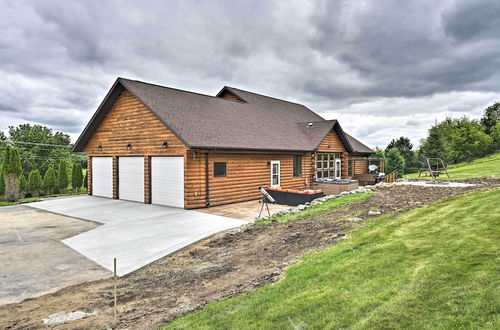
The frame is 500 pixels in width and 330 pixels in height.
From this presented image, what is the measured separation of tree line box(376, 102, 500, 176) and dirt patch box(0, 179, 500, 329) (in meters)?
23.1

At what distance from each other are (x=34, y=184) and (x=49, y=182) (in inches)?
41.4

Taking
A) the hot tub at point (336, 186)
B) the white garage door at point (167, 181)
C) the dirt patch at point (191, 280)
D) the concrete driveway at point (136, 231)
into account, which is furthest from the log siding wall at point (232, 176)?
the dirt patch at point (191, 280)

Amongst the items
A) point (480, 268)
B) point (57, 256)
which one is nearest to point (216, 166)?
point (57, 256)

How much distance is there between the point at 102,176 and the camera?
1812 cm

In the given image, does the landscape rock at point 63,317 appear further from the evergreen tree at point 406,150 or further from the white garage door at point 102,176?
the evergreen tree at point 406,150

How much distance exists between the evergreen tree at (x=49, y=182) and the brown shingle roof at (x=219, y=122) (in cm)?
753

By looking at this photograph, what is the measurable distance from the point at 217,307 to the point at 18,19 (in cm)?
1753

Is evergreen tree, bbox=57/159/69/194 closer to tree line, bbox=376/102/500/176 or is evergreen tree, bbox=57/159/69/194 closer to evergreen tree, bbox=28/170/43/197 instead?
evergreen tree, bbox=28/170/43/197

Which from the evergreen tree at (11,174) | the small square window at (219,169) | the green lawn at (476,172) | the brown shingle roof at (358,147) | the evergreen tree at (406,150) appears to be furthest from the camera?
the evergreen tree at (406,150)

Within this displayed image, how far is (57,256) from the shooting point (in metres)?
7.27

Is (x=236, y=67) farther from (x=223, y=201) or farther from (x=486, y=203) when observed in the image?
(x=486, y=203)

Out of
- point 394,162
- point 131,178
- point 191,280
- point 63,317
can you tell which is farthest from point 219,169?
point 394,162

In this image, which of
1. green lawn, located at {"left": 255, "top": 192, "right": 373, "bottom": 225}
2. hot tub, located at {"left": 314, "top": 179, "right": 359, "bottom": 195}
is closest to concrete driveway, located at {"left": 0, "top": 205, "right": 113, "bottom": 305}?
green lawn, located at {"left": 255, "top": 192, "right": 373, "bottom": 225}

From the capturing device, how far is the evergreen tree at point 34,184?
22.8 metres
